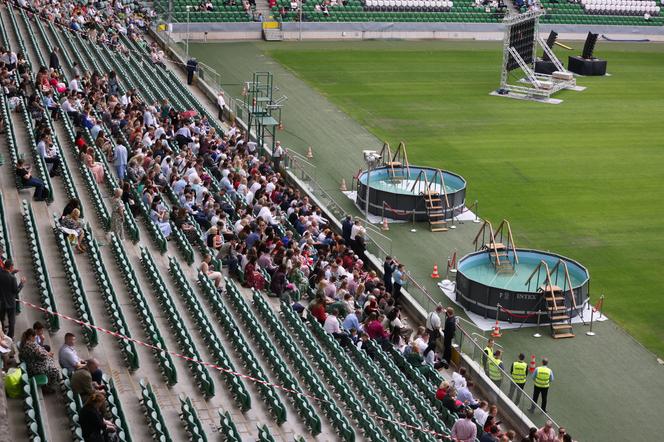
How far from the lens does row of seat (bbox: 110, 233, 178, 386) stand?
1912cm

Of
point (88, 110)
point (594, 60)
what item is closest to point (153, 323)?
point (88, 110)

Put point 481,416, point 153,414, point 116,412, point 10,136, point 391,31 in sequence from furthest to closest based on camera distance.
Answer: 1. point 391,31
2. point 10,136
3. point 481,416
4. point 153,414
5. point 116,412

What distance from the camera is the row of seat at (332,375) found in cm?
1964

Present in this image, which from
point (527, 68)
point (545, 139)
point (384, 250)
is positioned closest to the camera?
point (384, 250)

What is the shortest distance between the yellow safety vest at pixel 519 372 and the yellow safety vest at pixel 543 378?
15.3 inches

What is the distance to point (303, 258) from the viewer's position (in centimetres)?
2695

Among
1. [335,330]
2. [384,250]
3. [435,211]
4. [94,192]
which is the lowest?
[384,250]

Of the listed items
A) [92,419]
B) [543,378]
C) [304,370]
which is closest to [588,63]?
[543,378]

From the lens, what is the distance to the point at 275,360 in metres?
20.9

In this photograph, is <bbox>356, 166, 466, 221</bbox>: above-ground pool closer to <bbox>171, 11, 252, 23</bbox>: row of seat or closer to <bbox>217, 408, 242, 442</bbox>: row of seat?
<bbox>217, 408, 242, 442</bbox>: row of seat

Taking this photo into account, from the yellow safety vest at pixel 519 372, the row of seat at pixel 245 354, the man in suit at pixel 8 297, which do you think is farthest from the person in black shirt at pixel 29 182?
the yellow safety vest at pixel 519 372

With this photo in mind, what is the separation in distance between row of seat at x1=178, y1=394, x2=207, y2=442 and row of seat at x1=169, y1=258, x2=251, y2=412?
1.31 meters

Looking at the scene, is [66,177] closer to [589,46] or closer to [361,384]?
[361,384]

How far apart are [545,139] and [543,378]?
2428 centimetres
